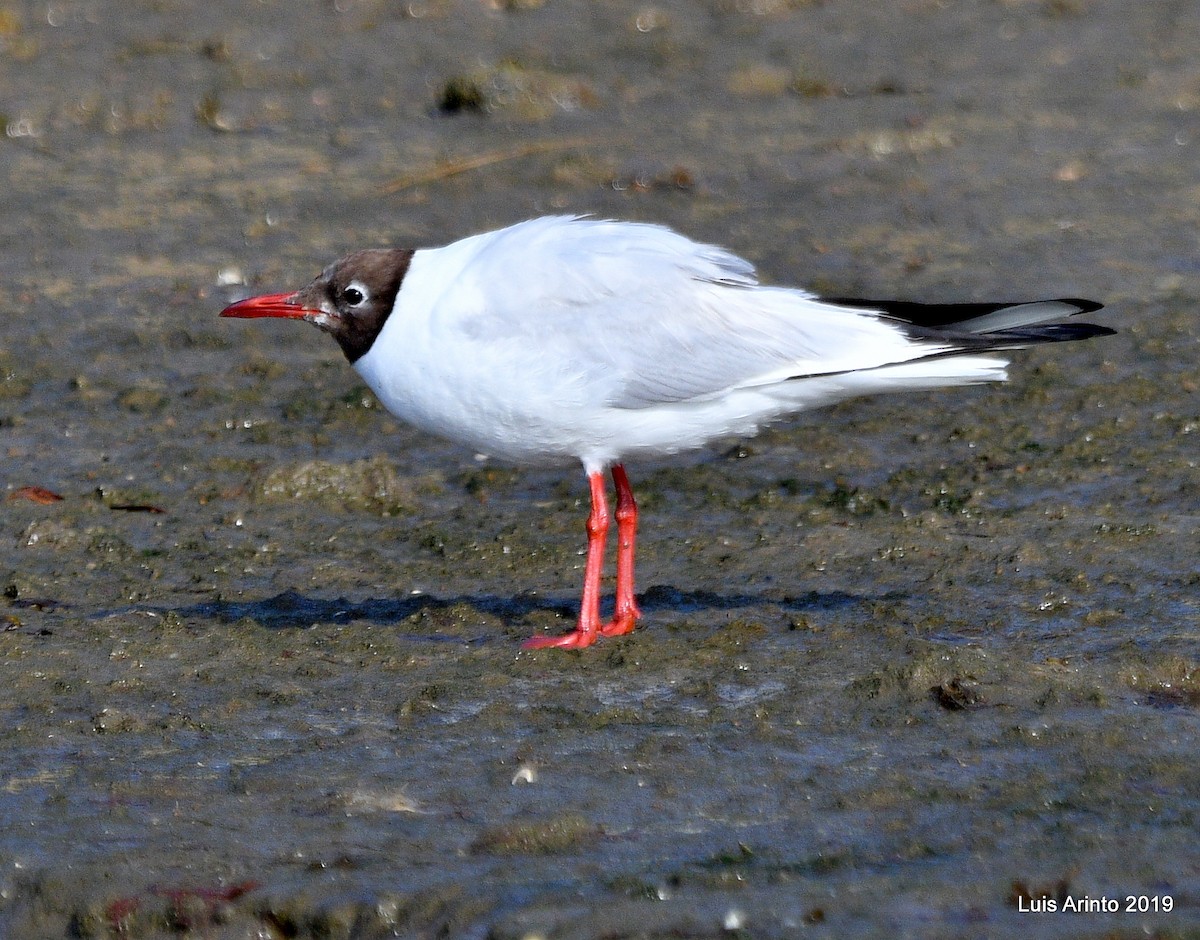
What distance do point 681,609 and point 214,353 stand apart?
3.51m

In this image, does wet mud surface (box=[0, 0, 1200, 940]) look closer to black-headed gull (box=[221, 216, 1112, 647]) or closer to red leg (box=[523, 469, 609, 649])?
red leg (box=[523, 469, 609, 649])

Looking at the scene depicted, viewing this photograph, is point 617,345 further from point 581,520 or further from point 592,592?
point 581,520

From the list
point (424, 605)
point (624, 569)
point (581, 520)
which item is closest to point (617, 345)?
point (624, 569)

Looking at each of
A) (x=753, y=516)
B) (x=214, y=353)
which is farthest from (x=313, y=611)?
(x=214, y=353)

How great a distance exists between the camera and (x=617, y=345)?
222 inches

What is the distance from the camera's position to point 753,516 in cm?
682

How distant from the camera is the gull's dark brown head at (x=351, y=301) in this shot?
19.2 ft

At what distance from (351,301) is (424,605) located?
107 centimetres

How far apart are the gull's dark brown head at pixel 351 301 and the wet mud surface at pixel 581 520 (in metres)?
0.97

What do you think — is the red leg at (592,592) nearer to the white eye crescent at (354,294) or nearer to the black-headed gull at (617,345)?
the black-headed gull at (617,345)

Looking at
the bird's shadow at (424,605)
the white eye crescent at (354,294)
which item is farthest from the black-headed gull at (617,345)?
the bird's shadow at (424,605)

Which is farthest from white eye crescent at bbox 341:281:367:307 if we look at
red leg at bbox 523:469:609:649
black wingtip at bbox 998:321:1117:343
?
black wingtip at bbox 998:321:1117:343

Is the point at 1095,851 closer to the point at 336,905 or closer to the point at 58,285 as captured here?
the point at 336,905

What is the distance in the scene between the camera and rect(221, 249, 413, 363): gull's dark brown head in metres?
5.84
